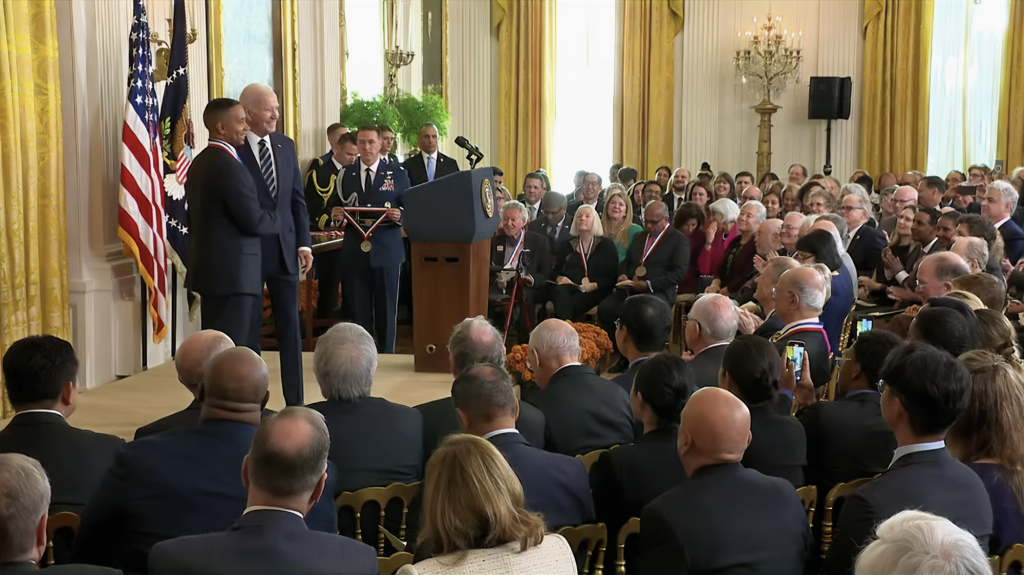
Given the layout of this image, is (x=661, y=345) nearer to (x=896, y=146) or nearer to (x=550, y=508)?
(x=550, y=508)

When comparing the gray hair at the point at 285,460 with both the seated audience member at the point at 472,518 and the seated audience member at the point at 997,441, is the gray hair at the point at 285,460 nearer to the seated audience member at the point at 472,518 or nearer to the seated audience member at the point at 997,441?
the seated audience member at the point at 472,518

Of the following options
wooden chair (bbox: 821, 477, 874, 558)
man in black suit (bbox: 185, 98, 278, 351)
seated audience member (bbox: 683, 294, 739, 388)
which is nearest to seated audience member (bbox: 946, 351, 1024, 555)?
wooden chair (bbox: 821, 477, 874, 558)

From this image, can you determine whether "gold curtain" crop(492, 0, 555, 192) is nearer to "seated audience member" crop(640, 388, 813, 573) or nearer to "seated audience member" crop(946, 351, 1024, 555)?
"seated audience member" crop(946, 351, 1024, 555)

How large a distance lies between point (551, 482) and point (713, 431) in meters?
0.52

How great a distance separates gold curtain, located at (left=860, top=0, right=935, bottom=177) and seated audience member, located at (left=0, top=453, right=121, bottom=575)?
14002 mm

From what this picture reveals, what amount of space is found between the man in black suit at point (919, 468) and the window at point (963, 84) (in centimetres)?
1272

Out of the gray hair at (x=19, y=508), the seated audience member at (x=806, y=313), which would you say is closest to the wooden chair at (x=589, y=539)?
the gray hair at (x=19, y=508)

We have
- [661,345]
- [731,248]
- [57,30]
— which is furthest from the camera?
[731,248]

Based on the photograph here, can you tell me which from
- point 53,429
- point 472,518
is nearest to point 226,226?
point 53,429

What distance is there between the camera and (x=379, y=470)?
10.5 ft

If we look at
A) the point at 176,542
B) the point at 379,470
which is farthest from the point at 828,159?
the point at 176,542

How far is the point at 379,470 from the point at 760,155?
12.3m

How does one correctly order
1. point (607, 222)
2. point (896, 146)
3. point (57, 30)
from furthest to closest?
1. point (896, 146)
2. point (607, 222)
3. point (57, 30)

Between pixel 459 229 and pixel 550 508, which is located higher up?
pixel 459 229
